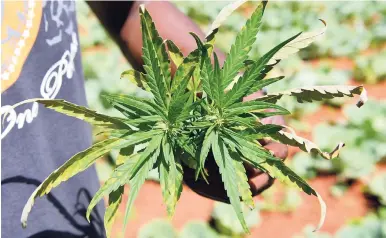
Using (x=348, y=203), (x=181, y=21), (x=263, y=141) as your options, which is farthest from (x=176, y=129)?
(x=348, y=203)

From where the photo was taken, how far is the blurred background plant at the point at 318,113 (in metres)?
2.65

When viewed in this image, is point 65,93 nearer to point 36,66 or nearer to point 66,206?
point 36,66

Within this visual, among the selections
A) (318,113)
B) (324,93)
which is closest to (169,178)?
(324,93)

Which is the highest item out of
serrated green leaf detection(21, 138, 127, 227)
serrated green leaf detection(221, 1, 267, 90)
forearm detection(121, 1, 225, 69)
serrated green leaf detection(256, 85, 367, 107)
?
forearm detection(121, 1, 225, 69)

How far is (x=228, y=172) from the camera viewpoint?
0.79 metres

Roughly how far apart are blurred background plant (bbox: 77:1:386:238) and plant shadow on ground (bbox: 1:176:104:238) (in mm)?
1419

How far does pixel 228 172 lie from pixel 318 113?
2.78 metres

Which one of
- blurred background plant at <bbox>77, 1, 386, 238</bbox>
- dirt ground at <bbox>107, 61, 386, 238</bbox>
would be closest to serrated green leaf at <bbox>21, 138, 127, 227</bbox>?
blurred background plant at <bbox>77, 1, 386, 238</bbox>

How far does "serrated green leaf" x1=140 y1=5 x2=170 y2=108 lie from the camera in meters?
0.78

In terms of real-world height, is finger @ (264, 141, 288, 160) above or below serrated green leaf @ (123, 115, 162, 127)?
below

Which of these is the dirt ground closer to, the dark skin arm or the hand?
the dark skin arm

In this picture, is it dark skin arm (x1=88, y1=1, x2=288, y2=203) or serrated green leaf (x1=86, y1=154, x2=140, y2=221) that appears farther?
dark skin arm (x1=88, y1=1, x2=288, y2=203)

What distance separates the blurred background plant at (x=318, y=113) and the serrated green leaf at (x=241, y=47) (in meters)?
1.79

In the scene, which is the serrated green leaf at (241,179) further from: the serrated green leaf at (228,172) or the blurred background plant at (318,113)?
the blurred background plant at (318,113)
